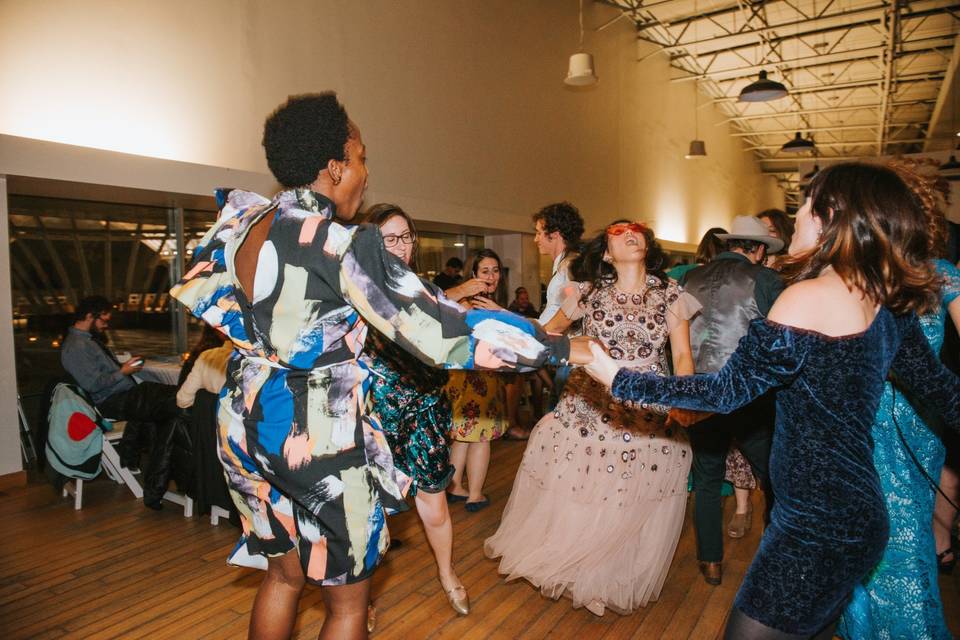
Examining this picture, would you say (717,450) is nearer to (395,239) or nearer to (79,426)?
(395,239)

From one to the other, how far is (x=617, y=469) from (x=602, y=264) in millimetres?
920

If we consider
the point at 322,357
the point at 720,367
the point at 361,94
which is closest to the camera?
the point at 322,357

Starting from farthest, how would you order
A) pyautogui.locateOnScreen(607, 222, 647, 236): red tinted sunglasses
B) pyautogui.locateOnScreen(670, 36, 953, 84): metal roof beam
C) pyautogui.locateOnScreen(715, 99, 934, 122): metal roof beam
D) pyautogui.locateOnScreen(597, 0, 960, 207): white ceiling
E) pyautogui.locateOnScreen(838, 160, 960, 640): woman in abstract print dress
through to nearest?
pyautogui.locateOnScreen(715, 99, 934, 122): metal roof beam
pyautogui.locateOnScreen(670, 36, 953, 84): metal roof beam
pyautogui.locateOnScreen(597, 0, 960, 207): white ceiling
pyautogui.locateOnScreen(607, 222, 647, 236): red tinted sunglasses
pyautogui.locateOnScreen(838, 160, 960, 640): woman in abstract print dress

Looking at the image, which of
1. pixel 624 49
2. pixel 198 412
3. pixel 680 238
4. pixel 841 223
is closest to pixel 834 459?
pixel 841 223

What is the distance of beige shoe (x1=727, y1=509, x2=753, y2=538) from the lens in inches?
135

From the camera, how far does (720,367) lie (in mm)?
2955

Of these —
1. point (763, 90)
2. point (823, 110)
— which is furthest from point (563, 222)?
point (823, 110)

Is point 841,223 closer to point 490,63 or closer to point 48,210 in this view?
point 48,210

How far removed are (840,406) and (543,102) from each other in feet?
29.5

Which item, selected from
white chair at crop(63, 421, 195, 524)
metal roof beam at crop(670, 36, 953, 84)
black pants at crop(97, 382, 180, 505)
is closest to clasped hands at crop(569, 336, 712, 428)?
black pants at crop(97, 382, 180, 505)

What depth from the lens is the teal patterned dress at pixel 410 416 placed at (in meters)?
2.40

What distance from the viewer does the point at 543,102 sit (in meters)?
9.50

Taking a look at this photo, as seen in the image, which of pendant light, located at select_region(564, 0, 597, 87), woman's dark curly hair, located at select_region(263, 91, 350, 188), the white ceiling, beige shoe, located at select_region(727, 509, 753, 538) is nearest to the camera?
woman's dark curly hair, located at select_region(263, 91, 350, 188)

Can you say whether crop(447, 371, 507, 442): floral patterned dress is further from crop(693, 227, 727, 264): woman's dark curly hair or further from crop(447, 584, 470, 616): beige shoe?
crop(693, 227, 727, 264): woman's dark curly hair
